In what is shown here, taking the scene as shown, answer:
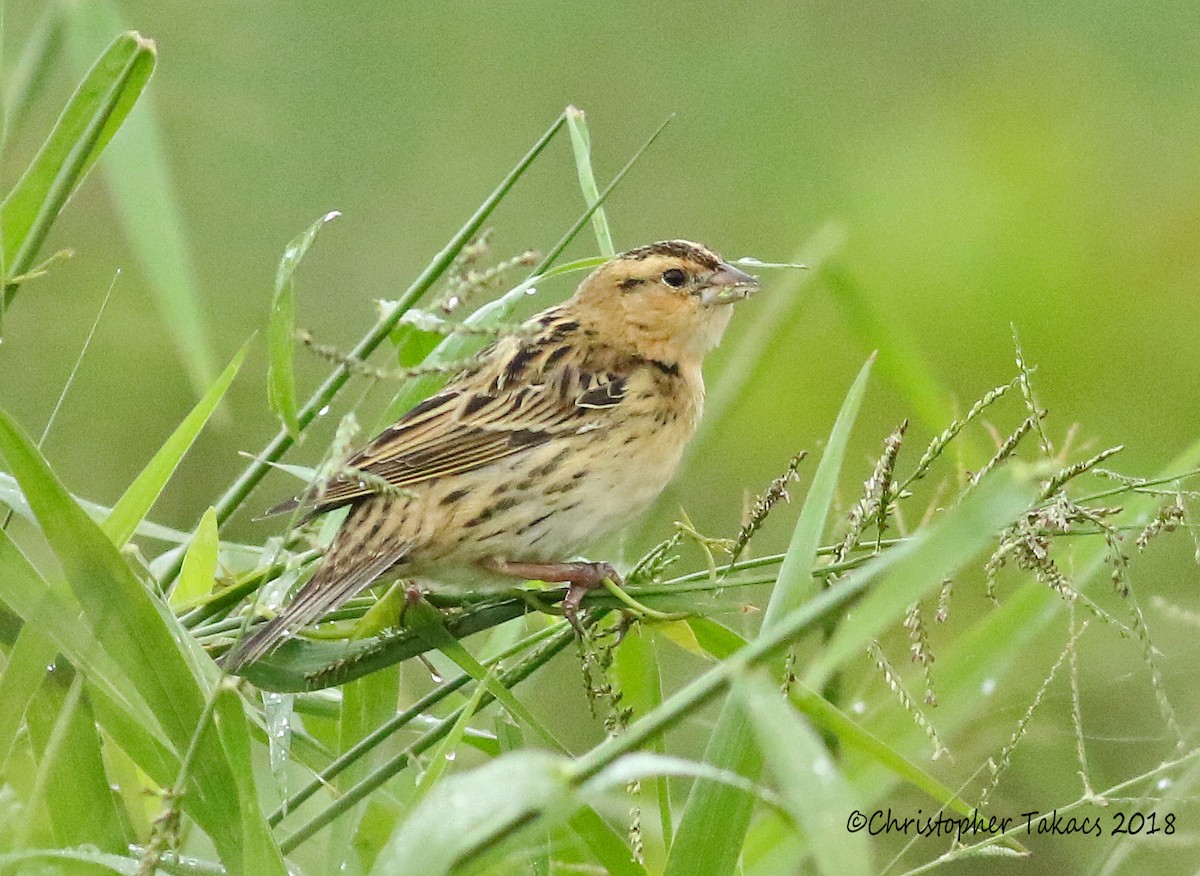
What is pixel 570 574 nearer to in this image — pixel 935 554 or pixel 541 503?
pixel 541 503

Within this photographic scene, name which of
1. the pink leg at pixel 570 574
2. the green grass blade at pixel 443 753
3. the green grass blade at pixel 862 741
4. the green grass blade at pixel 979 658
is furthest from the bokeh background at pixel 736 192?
the green grass blade at pixel 443 753

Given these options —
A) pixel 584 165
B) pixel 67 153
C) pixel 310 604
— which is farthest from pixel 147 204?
pixel 584 165

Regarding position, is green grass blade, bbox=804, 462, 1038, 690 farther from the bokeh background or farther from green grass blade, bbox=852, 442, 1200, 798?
the bokeh background

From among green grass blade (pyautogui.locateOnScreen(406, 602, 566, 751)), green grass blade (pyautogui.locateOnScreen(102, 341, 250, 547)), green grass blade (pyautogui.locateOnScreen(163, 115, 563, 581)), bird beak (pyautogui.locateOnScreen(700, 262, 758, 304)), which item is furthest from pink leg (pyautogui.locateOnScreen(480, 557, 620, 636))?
bird beak (pyautogui.locateOnScreen(700, 262, 758, 304))

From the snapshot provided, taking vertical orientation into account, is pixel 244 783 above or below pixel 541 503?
below

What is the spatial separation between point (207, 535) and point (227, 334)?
4047 mm

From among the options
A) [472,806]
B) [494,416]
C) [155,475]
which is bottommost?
[472,806]

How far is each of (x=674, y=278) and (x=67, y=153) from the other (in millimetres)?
1934

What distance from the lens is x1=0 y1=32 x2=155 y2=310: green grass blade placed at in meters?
2.42

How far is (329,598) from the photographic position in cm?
289

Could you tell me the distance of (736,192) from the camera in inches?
307

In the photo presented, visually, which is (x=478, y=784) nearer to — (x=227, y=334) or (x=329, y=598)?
(x=329, y=598)

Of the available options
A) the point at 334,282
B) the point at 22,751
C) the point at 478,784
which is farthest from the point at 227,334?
the point at 478,784

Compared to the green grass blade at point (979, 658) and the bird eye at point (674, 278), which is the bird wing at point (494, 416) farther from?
the green grass blade at point (979, 658)
